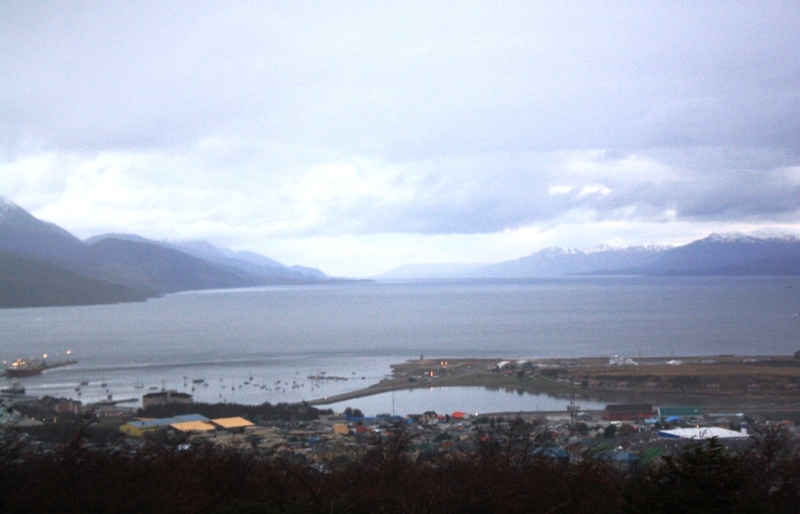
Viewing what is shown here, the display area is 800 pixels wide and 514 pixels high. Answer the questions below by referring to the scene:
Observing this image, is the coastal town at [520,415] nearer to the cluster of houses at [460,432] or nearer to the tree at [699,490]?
the cluster of houses at [460,432]

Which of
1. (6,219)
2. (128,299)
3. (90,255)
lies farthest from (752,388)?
(6,219)

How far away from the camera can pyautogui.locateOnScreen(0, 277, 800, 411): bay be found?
20.8m

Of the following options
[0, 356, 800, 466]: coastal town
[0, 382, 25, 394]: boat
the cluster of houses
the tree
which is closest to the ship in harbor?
[0, 382, 25, 394]: boat

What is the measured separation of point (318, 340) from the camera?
34.4 metres

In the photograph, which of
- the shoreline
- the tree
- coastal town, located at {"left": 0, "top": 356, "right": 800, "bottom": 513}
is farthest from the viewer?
the shoreline

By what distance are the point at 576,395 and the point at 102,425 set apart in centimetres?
1142

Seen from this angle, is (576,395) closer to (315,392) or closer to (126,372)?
(315,392)

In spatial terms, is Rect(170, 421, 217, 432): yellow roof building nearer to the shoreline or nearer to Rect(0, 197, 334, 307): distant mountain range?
the shoreline

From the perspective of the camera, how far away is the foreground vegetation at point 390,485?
450 cm

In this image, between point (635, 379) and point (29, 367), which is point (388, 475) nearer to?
point (635, 379)

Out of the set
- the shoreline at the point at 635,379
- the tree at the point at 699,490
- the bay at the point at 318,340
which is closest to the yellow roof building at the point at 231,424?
the shoreline at the point at 635,379

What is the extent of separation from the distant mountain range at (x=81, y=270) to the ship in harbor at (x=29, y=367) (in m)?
41.4

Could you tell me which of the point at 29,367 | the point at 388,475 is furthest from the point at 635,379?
the point at 29,367

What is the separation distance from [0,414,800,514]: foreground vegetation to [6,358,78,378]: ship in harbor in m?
17.8
